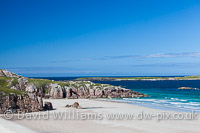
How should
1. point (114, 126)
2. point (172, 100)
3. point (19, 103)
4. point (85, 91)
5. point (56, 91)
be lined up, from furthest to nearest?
1. point (85, 91)
2. point (56, 91)
3. point (172, 100)
4. point (19, 103)
5. point (114, 126)

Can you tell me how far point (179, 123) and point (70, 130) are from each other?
42.1 ft

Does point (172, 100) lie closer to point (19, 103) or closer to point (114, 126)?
point (114, 126)

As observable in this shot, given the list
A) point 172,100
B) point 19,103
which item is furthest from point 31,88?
point 172,100

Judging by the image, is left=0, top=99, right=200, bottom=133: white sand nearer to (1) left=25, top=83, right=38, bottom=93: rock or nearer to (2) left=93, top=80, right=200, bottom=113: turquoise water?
(2) left=93, top=80, right=200, bottom=113: turquoise water

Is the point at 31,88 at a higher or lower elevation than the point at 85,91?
higher

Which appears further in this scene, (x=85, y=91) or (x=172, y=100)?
(x=85, y=91)

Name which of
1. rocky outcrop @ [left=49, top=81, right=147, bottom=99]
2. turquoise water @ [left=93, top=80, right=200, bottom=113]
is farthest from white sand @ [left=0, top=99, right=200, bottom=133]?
rocky outcrop @ [left=49, top=81, right=147, bottom=99]

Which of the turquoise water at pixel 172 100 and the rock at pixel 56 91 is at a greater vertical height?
the rock at pixel 56 91

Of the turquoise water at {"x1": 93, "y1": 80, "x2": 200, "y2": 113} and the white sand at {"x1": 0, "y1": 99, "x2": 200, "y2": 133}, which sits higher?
the white sand at {"x1": 0, "y1": 99, "x2": 200, "y2": 133}

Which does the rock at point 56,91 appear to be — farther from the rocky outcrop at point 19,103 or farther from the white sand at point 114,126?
the white sand at point 114,126

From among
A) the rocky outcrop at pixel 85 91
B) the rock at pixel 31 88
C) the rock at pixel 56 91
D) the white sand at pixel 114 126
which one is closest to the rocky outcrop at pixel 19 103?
the white sand at pixel 114 126

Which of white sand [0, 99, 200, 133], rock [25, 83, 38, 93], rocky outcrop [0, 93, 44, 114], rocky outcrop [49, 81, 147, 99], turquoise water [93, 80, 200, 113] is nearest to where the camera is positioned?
white sand [0, 99, 200, 133]

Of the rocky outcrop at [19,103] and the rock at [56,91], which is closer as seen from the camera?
the rocky outcrop at [19,103]

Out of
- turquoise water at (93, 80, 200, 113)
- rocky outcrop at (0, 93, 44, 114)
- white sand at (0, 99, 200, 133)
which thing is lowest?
turquoise water at (93, 80, 200, 113)
